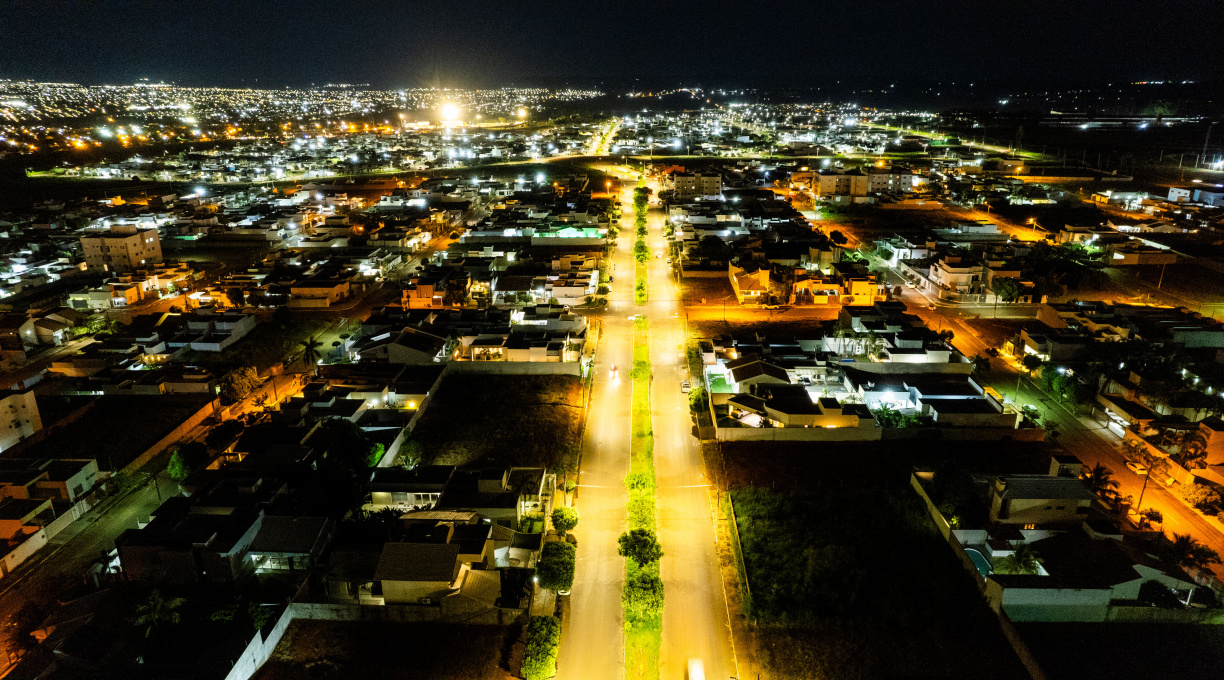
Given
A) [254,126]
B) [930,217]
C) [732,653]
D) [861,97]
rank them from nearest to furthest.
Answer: [732,653], [930,217], [254,126], [861,97]

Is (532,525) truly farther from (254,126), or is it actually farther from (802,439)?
(254,126)

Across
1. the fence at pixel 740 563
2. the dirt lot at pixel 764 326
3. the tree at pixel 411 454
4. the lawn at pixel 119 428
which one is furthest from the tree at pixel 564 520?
the dirt lot at pixel 764 326

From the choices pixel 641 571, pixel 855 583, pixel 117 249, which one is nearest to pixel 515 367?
pixel 641 571

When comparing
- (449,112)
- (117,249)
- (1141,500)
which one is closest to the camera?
(1141,500)

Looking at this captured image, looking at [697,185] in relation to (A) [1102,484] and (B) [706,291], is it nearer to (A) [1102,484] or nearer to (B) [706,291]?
(B) [706,291]

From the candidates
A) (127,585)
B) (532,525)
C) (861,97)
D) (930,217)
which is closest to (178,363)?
(127,585)

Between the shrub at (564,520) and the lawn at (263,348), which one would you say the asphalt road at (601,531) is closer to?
the shrub at (564,520)

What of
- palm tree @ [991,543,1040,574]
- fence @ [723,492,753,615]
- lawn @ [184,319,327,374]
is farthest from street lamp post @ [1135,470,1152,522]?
lawn @ [184,319,327,374]
